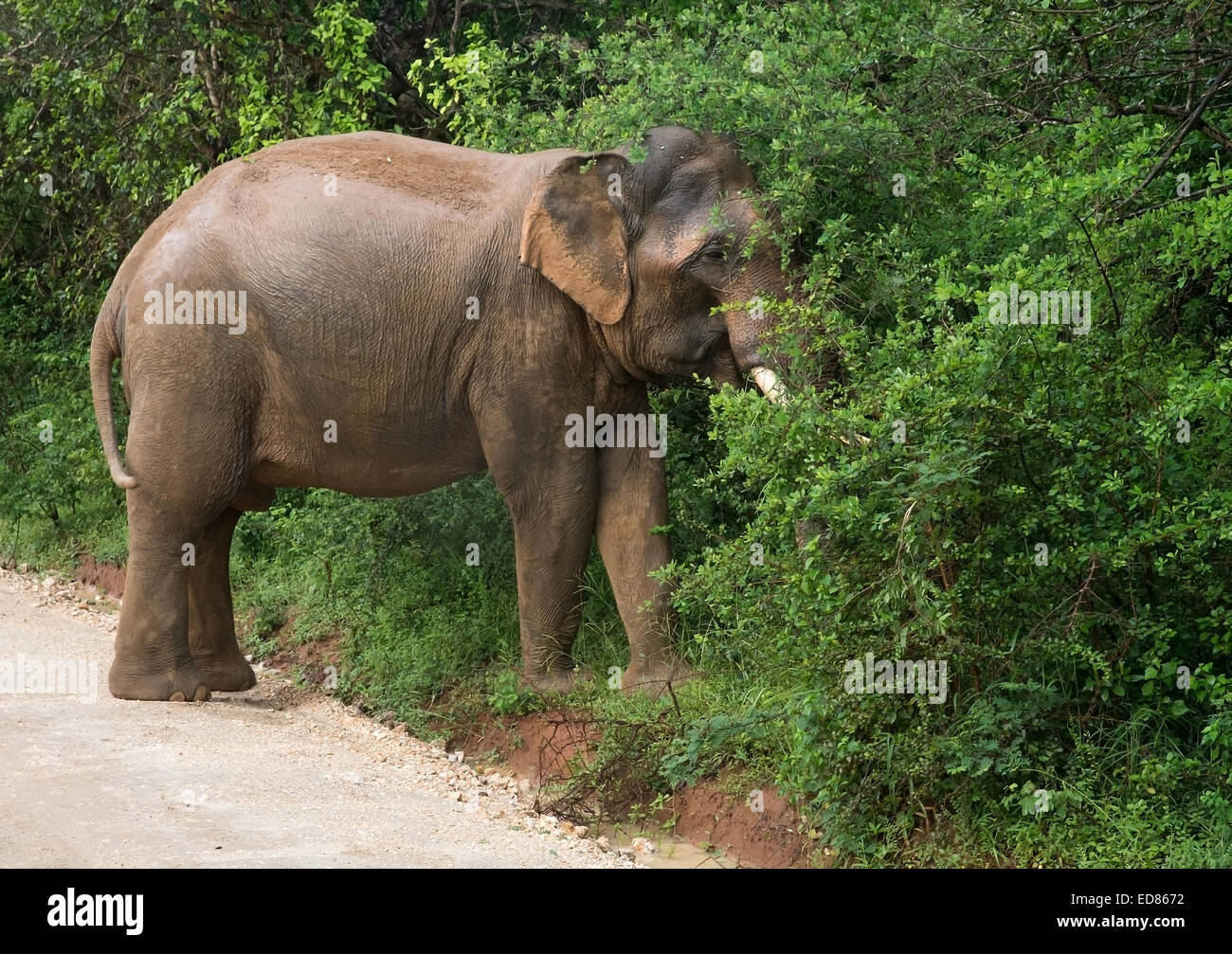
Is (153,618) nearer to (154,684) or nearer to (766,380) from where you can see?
(154,684)

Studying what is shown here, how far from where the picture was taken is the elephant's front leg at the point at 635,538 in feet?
28.1

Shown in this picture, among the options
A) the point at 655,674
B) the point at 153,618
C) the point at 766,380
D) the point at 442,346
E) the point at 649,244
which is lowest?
the point at 655,674

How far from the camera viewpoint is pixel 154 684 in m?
8.97

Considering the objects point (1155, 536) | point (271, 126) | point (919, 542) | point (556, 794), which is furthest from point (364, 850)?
point (271, 126)

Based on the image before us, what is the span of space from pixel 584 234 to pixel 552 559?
1.65 metres

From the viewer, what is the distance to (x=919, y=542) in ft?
20.4

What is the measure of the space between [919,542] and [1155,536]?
83cm

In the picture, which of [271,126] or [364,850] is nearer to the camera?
[364,850]

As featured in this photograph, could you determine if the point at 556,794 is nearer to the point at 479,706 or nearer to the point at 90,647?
the point at 479,706

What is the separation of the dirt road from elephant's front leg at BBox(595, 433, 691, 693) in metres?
1.08

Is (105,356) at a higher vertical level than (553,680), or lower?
higher

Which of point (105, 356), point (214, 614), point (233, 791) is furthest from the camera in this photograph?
point (214, 614)

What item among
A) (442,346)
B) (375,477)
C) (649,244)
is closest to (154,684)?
(375,477)

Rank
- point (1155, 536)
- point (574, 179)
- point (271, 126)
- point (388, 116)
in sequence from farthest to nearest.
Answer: point (388, 116) → point (271, 126) → point (574, 179) → point (1155, 536)
